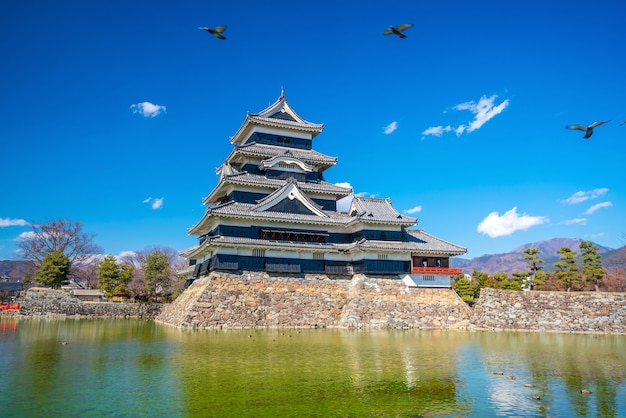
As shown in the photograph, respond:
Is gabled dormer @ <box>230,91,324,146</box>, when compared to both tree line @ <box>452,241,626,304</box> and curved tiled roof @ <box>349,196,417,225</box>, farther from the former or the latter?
tree line @ <box>452,241,626,304</box>

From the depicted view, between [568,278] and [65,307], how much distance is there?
1580 inches

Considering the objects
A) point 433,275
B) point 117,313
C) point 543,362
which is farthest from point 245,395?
point 117,313

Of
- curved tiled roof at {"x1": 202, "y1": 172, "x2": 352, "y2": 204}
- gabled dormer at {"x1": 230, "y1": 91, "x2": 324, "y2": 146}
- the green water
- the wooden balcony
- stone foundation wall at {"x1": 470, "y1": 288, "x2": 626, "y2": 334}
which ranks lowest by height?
the green water

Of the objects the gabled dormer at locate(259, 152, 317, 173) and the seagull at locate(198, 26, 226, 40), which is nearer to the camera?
the seagull at locate(198, 26, 226, 40)

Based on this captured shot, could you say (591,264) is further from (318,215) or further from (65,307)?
(65,307)

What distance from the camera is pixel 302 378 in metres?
11.7

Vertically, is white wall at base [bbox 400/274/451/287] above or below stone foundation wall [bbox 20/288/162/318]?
above

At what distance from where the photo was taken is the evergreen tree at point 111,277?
42500 mm

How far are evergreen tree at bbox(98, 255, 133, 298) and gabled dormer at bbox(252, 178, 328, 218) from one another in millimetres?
21285

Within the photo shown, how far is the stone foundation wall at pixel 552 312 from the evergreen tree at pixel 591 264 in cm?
860

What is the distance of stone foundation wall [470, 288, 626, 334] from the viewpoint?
25.8 meters

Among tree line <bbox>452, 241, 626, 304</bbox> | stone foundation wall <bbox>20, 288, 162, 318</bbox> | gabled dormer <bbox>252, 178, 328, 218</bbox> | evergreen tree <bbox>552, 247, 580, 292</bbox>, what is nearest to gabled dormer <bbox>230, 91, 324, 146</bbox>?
gabled dormer <bbox>252, 178, 328, 218</bbox>

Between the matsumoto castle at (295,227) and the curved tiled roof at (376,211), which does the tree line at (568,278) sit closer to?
the matsumoto castle at (295,227)

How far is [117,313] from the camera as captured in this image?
37469 millimetres
